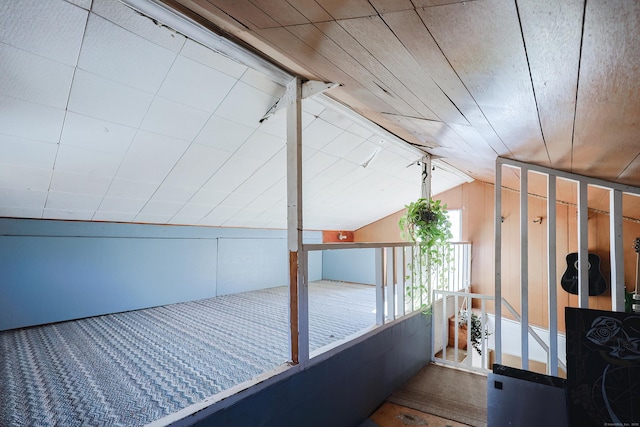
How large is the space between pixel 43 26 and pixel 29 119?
2.40ft

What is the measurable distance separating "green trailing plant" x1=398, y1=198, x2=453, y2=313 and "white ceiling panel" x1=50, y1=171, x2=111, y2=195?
9.31 ft

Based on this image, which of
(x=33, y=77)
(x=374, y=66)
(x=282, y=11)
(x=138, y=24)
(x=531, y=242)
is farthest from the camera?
(x=531, y=242)

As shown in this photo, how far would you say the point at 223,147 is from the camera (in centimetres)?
278

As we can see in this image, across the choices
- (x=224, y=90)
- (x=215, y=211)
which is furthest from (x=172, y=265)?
(x=224, y=90)

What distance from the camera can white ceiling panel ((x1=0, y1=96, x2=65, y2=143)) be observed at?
1.83m

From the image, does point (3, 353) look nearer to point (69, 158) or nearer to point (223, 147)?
point (69, 158)

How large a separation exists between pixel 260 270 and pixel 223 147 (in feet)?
10.1

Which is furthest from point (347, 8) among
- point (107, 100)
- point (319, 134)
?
point (319, 134)

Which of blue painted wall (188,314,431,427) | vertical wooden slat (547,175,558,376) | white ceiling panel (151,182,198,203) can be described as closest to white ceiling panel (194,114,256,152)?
white ceiling panel (151,182,198,203)

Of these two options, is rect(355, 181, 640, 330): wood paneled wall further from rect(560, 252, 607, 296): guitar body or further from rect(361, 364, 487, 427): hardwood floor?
rect(361, 364, 487, 427): hardwood floor

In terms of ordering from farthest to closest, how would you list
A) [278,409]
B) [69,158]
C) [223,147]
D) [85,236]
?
[85,236] → [223,147] → [69,158] → [278,409]

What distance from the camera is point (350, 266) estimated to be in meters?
6.30

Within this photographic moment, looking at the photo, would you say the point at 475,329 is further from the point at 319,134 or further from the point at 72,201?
the point at 72,201

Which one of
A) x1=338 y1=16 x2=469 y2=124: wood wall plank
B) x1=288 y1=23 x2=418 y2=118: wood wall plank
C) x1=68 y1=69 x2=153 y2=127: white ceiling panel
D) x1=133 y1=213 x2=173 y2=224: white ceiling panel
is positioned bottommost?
x1=133 y1=213 x2=173 y2=224: white ceiling panel
